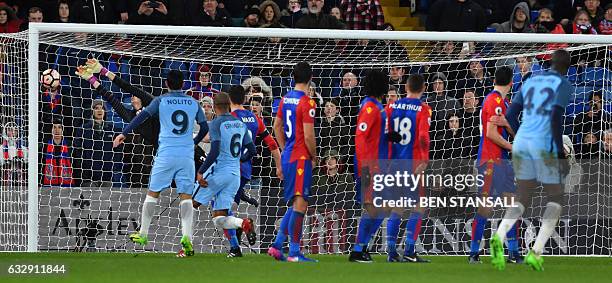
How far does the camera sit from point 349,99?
17281mm

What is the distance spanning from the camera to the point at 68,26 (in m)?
15.0

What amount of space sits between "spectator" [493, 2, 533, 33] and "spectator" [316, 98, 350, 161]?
12.7 feet

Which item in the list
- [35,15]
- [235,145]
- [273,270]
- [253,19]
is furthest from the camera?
[253,19]

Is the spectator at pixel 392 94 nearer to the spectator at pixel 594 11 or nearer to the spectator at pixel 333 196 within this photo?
the spectator at pixel 333 196

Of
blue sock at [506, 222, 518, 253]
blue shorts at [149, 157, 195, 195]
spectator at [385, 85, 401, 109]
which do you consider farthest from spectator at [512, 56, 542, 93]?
blue shorts at [149, 157, 195, 195]

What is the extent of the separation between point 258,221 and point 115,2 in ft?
15.8

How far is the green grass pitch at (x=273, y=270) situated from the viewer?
426 inches

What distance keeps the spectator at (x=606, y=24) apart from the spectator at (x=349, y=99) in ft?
15.9

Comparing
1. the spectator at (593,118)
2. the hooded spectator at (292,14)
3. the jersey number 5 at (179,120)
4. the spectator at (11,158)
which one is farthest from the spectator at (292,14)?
the jersey number 5 at (179,120)

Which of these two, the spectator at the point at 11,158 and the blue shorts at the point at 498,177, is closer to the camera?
the blue shorts at the point at 498,177

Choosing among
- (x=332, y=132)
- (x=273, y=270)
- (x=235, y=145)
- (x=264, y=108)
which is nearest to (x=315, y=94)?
(x=332, y=132)

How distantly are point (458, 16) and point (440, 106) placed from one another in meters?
3.41

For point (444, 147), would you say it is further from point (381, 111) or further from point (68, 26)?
point (68, 26)

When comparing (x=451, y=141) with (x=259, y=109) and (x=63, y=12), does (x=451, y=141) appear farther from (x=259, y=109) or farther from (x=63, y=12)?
(x=63, y=12)
